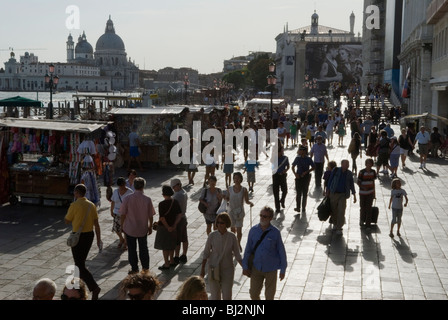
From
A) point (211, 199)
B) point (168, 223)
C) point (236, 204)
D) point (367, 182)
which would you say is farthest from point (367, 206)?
point (168, 223)

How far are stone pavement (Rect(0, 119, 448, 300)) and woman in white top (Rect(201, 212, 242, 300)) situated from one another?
1239mm

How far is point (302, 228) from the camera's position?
13.2m

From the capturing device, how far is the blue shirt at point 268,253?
7367 millimetres

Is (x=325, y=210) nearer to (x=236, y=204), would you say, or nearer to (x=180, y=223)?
(x=236, y=204)

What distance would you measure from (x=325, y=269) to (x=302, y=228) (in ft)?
9.80

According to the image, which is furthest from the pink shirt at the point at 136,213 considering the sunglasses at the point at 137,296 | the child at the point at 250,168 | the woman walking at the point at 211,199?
the child at the point at 250,168

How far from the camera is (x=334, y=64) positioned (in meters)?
107

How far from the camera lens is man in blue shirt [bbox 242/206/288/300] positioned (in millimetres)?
7367

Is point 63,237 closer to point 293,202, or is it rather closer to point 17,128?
point 17,128

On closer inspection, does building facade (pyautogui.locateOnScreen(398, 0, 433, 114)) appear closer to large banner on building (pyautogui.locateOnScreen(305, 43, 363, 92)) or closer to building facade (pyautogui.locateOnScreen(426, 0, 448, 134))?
building facade (pyautogui.locateOnScreen(426, 0, 448, 134))

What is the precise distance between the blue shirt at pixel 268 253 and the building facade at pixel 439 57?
24654mm

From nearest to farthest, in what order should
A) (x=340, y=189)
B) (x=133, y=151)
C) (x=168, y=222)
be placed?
(x=168, y=222)
(x=340, y=189)
(x=133, y=151)

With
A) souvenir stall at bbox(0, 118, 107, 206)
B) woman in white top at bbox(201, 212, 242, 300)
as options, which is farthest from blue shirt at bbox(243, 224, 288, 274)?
souvenir stall at bbox(0, 118, 107, 206)

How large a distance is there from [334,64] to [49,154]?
95125mm
